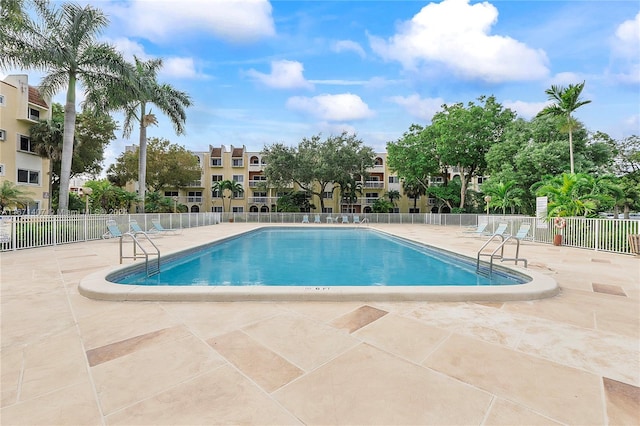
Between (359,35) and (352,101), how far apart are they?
1055cm

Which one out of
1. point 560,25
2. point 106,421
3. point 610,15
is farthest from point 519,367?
point 610,15

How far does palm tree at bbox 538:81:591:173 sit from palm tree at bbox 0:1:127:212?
22.1 m

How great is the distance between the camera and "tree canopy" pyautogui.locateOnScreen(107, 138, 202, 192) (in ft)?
112

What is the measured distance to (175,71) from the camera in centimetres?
1891

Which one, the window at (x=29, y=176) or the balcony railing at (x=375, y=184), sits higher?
the balcony railing at (x=375, y=184)

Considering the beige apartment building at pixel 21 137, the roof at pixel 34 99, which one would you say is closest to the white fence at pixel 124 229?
the beige apartment building at pixel 21 137

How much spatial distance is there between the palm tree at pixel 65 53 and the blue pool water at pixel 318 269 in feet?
27.1

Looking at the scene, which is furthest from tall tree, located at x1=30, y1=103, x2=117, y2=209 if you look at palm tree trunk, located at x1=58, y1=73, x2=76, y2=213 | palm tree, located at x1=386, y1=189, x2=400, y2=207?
palm tree, located at x1=386, y1=189, x2=400, y2=207

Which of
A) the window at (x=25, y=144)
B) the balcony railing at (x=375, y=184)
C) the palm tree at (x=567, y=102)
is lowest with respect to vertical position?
the balcony railing at (x=375, y=184)

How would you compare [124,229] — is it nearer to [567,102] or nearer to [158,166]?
[567,102]

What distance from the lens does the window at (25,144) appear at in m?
22.1

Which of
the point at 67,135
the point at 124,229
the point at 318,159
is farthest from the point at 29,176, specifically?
the point at 318,159

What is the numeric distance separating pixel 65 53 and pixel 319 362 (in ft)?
52.3

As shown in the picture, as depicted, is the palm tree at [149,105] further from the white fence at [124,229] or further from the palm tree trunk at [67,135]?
the white fence at [124,229]
